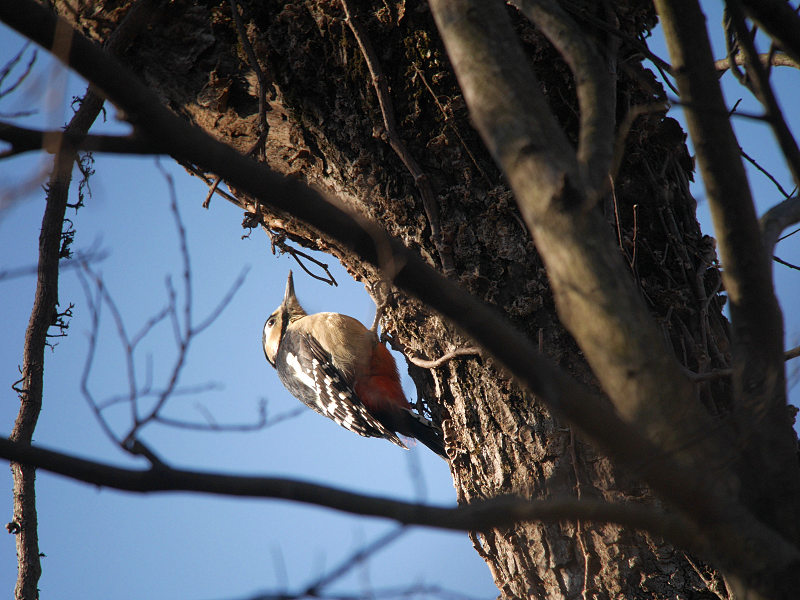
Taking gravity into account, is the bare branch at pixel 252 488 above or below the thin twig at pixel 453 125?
below

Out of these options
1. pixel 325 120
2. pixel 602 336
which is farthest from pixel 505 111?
pixel 325 120

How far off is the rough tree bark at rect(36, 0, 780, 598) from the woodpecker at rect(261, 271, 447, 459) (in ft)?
6.36

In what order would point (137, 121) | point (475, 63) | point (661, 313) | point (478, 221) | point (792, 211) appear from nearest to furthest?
point (137, 121)
point (475, 63)
point (792, 211)
point (661, 313)
point (478, 221)

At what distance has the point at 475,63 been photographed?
5.15 ft

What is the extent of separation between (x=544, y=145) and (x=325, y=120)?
1583 millimetres

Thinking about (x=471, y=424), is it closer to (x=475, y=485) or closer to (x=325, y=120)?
(x=475, y=485)

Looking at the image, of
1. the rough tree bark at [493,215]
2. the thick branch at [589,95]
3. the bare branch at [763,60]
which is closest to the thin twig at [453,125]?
the rough tree bark at [493,215]

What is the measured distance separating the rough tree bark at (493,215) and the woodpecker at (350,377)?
1.94m

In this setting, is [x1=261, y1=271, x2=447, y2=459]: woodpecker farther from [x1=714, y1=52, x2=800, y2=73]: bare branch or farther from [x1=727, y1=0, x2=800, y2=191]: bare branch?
[x1=727, y1=0, x2=800, y2=191]: bare branch

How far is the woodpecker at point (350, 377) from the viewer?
4938 mm

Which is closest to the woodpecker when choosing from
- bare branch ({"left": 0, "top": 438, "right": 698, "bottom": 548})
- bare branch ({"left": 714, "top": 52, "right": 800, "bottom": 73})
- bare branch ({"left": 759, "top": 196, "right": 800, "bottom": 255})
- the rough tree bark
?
the rough tree bark

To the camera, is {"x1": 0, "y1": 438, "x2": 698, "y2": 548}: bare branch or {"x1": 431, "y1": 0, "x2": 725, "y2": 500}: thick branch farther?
{"x1": 431, "y1": 0, "x2": 725, "y2": 500}: thick branch

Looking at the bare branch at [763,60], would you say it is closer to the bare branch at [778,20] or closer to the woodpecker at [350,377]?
the bare branch at [778,20]

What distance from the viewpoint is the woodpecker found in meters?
A: 4.94
